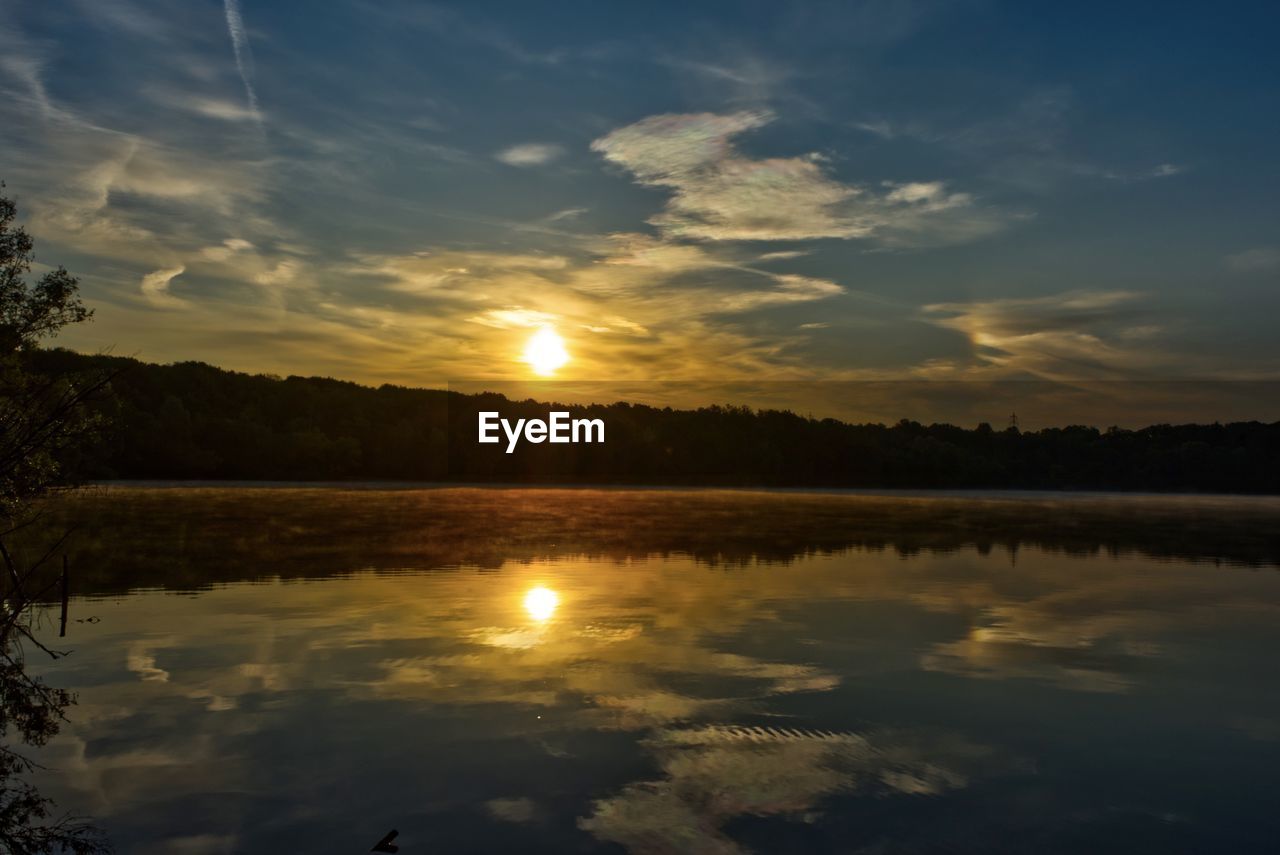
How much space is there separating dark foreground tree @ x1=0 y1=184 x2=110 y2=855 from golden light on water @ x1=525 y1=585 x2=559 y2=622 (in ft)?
39.4

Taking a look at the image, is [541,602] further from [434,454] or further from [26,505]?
[434,454]

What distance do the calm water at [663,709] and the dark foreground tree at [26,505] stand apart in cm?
49

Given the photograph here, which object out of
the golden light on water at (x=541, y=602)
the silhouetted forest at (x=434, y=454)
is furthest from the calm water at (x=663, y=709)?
the silhouetted forest at (x=434, y=454)

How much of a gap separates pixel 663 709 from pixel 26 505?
21495 mm

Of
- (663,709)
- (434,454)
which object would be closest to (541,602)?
(663,709)

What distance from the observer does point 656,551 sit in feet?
153

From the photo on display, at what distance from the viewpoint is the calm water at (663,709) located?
11.8m

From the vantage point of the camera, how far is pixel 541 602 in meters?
29.5

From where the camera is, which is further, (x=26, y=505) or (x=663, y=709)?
(x=26, y=505)

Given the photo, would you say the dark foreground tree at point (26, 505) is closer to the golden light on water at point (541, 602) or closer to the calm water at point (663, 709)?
the calm water at point (663, 709)

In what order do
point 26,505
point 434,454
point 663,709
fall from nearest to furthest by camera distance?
point 663,709 < point 26,505 < point 434,454

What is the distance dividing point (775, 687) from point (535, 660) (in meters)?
5.58

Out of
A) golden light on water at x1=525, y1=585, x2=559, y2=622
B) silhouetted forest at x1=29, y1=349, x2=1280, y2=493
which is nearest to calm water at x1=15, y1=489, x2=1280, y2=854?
golden light on water at x1=525, y1=585, x2=559, y2=622

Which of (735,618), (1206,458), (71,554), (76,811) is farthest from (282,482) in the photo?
(1206,458)
